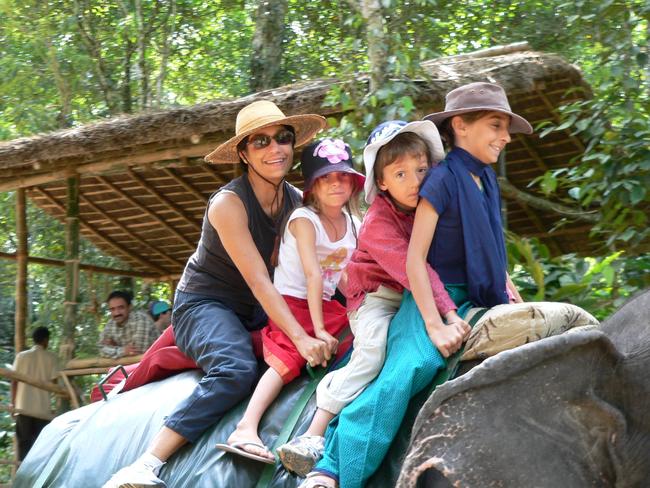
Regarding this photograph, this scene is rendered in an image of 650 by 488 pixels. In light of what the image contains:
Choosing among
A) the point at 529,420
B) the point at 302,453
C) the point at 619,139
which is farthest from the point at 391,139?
the point at 619,139

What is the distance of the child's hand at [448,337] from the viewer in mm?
2971

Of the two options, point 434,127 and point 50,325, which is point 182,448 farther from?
point 50,325

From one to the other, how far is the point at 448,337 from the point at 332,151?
1080 mm

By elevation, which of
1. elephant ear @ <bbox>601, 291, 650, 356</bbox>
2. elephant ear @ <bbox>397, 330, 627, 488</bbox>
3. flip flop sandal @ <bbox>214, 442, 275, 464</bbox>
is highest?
elephant ear @ <bbox>601, 291, 650, 356</bbox>

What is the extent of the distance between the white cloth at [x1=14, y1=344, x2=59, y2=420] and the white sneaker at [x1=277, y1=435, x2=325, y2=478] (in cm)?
701

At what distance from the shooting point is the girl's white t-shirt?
3.83 metres

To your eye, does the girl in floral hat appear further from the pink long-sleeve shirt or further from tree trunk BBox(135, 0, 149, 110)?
tree trunk BBox(135, 0, 149, 110)

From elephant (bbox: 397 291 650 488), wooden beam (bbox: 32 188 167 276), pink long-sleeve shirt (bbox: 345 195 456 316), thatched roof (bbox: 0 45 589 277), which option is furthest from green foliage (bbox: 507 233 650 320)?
wooden beam (bbox: 32 188 167 276)

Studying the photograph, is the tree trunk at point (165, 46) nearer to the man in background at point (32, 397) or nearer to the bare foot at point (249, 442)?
the man in background at point (32, 397)

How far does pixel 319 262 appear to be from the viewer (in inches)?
152

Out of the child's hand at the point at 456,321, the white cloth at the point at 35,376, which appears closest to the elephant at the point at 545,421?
the child's hand at the point at 456,321

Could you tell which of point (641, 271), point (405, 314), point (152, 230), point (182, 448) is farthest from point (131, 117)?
point (405, 314)

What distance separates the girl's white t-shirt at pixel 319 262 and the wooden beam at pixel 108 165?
429 centimetres

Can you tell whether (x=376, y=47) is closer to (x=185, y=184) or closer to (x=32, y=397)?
(x=185, y=184)
